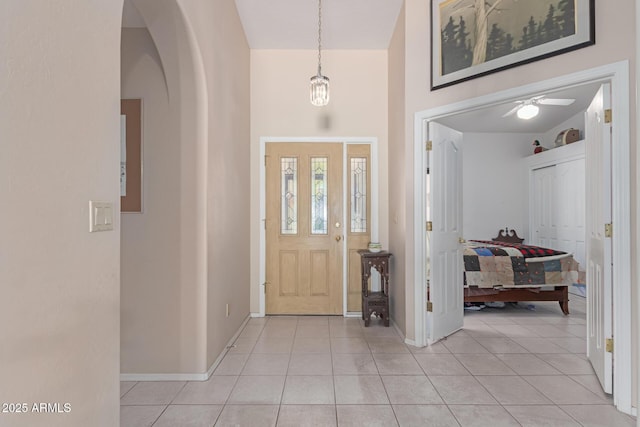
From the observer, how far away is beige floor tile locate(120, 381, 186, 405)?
7.47 ft

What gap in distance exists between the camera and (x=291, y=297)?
14.3ft

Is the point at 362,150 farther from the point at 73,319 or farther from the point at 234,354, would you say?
the point at 73,319

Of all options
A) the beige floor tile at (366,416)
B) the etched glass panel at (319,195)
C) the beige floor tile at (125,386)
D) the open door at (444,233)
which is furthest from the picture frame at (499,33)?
the beige floor tile at (125,386)

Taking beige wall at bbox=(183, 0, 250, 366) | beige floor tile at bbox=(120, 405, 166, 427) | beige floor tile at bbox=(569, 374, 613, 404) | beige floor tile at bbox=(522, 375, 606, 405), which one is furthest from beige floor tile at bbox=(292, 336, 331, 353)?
beige floor tile at bbox=(569, 374, 613, 404)

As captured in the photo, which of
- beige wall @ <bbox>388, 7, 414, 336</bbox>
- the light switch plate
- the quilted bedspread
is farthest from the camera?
the quilted bedspread

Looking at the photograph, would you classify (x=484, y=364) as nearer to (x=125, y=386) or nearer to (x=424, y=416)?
(x=424, y=416)

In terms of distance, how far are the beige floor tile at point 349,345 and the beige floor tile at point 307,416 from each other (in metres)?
0.97

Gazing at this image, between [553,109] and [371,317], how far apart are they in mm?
4315

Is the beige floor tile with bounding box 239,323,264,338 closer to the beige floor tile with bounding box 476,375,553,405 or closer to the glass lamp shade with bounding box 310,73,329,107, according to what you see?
the beige floor tile with bounding box 476,375,553,405

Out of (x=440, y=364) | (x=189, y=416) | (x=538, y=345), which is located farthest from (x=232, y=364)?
(x=538, y=345)

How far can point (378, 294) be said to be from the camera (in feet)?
13.0

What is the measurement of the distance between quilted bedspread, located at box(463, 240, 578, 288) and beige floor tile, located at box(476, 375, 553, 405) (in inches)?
67.2

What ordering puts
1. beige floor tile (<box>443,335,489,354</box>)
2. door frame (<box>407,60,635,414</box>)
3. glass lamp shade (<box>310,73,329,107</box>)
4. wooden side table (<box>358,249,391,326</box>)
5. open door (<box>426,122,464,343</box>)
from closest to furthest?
door frame (<box>407,60,635,414</box>), glass lamp shade (<box>310,73,329,107</box>), beige floor tile (<box>443,335,489,354</box>), open door (<box>426,122,464,343</box>), wooden side table (<box>358,249,391,326</box>)

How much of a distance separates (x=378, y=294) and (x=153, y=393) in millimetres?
2440
